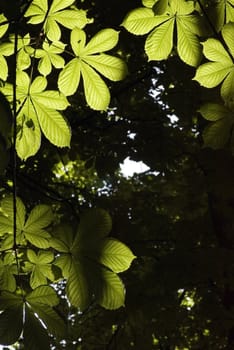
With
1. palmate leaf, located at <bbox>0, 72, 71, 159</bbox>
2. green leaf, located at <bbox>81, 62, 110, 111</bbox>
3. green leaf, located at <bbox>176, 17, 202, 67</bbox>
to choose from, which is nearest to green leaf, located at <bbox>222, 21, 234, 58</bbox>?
green leaf, located at <bbox>176, 17, 202, 67</bbox>

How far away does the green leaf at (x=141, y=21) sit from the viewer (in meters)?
1.59

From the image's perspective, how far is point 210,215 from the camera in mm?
4891

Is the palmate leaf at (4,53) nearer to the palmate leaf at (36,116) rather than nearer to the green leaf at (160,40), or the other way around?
the palmate leaf at (36,116)

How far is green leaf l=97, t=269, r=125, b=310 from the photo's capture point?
1.46m

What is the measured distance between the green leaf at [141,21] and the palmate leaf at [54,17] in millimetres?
184

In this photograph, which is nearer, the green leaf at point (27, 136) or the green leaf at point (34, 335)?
the green leaf at point (34, 335)

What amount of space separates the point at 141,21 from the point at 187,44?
0.16 metres

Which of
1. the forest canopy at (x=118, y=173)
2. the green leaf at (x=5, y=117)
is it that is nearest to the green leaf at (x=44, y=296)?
the forest canopy at (x=118, y=173)

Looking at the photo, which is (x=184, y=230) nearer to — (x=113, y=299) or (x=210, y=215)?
(x=210, y=215)

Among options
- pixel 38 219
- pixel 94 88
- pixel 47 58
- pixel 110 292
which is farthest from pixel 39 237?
pixel 47 58

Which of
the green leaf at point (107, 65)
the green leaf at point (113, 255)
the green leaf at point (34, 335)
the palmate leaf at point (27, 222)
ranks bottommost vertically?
the green leaf at point (34, 335)

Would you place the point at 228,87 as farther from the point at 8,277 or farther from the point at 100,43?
the point at 8,277

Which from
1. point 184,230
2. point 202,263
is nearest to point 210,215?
point 184,230

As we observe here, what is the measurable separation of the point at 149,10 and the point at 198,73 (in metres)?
0.25
